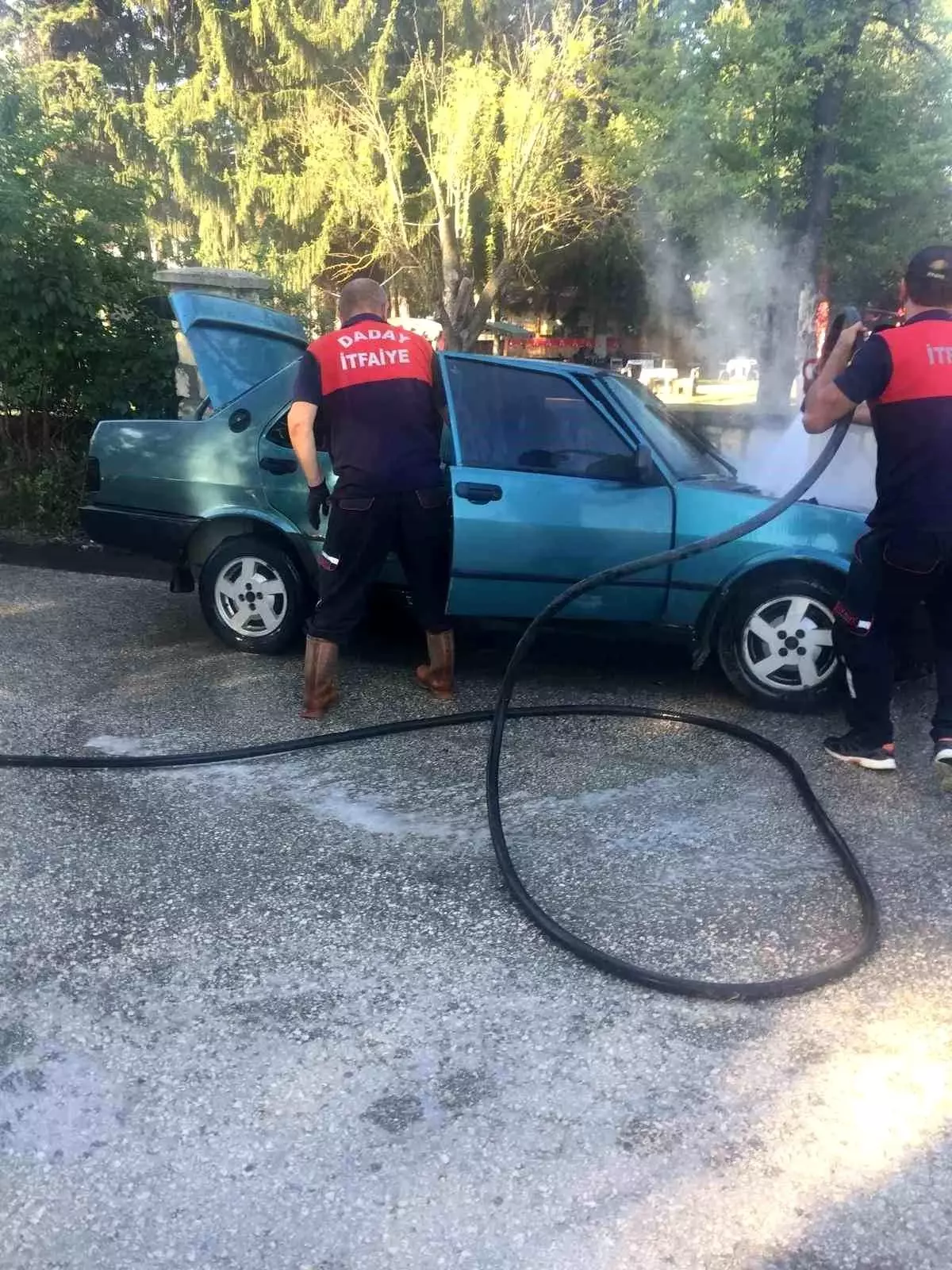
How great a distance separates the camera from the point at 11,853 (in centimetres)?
345

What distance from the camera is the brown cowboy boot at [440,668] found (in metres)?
4.90

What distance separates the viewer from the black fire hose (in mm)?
2748

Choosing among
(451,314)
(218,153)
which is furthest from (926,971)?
(218,153)

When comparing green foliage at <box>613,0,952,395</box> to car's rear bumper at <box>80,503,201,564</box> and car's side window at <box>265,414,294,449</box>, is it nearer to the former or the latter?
car's side window at <box>265,414,294,449</box>

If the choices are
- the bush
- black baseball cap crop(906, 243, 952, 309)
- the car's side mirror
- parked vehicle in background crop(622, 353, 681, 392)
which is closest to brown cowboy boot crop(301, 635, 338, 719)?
the car's side mirror

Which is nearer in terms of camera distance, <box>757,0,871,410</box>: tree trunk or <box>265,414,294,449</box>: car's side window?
<box>265,414,294,449</box>: car's side window

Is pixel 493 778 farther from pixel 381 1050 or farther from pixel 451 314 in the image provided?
pixel 451 314

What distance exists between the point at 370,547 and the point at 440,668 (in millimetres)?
710

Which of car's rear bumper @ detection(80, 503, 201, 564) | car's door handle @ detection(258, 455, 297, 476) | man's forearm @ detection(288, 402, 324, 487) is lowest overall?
car's rear bumper @ detection(80, 503, 201, 564)

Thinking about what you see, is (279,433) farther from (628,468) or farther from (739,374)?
(739,374)

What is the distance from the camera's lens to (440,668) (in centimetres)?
496

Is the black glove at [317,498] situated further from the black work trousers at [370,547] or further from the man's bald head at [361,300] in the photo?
the man's bald head at [361,300]

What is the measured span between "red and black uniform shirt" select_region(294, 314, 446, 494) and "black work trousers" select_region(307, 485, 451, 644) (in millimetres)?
71

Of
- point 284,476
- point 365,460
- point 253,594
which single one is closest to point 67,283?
point 284,476
